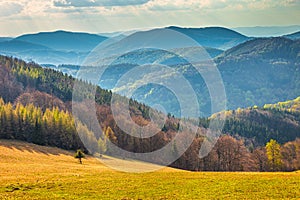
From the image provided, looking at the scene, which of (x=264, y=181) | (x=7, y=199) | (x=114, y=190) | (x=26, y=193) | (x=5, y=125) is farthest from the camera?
(x=5, y=125)

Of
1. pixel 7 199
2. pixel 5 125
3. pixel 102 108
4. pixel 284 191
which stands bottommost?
pixel 7 199

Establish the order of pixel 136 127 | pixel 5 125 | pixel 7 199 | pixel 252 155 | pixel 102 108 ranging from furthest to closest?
1. pixel 102 108
2. pixel 136 127
3. pixel 252 155
4. pixel 5 125
5. pixel 7 199

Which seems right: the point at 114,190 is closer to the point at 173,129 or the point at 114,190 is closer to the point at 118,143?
the point at 118,143

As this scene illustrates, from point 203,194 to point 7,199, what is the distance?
19624 millimetres

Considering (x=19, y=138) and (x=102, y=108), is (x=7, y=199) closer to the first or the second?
(x=19, y=138)

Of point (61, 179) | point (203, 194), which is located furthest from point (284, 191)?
point (61, 179)

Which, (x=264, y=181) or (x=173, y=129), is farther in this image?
(x=173, y=129)

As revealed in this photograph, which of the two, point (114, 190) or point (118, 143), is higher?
point (118, 143)

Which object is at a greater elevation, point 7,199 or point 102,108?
point 102,108

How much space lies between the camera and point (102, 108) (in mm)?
188250

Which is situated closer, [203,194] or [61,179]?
[203,194]

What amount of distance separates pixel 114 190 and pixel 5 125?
3108 inches

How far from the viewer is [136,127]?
147000 millimetres

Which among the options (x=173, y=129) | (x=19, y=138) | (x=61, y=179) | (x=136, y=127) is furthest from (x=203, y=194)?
(x=173, y=129)
